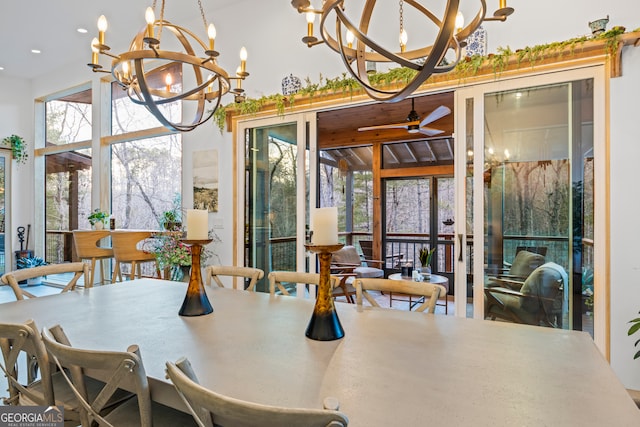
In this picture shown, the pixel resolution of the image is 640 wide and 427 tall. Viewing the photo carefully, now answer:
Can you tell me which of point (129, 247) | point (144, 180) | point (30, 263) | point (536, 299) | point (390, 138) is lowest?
point (30, 263)

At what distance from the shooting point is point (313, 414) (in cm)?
74

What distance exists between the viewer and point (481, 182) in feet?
10.2

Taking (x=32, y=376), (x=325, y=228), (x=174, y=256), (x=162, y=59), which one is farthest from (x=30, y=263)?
(x=325, y=228)

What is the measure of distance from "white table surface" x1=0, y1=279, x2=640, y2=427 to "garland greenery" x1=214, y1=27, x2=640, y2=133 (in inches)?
85.7

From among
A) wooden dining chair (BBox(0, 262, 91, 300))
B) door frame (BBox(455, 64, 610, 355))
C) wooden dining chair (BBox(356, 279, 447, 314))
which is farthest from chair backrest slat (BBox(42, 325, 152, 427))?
door frame (BBox(455, 64, 610, 355))

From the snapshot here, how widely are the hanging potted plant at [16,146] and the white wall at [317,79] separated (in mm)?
130

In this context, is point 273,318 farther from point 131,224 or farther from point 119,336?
point 131,224

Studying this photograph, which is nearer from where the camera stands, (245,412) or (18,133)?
(245,412)

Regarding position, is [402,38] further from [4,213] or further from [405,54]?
[4,213]

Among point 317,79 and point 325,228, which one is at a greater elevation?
point 317,79

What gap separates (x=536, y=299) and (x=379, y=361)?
7.44 ft

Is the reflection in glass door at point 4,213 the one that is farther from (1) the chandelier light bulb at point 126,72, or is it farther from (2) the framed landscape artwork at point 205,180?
(1) the chandelier light bulb at point 126,72

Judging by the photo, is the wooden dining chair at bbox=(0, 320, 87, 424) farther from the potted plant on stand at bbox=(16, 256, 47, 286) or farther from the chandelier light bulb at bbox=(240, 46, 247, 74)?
the potted plant on stand at bbox=(16, 256, 47, 286)

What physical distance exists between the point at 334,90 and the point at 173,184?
3232mm
